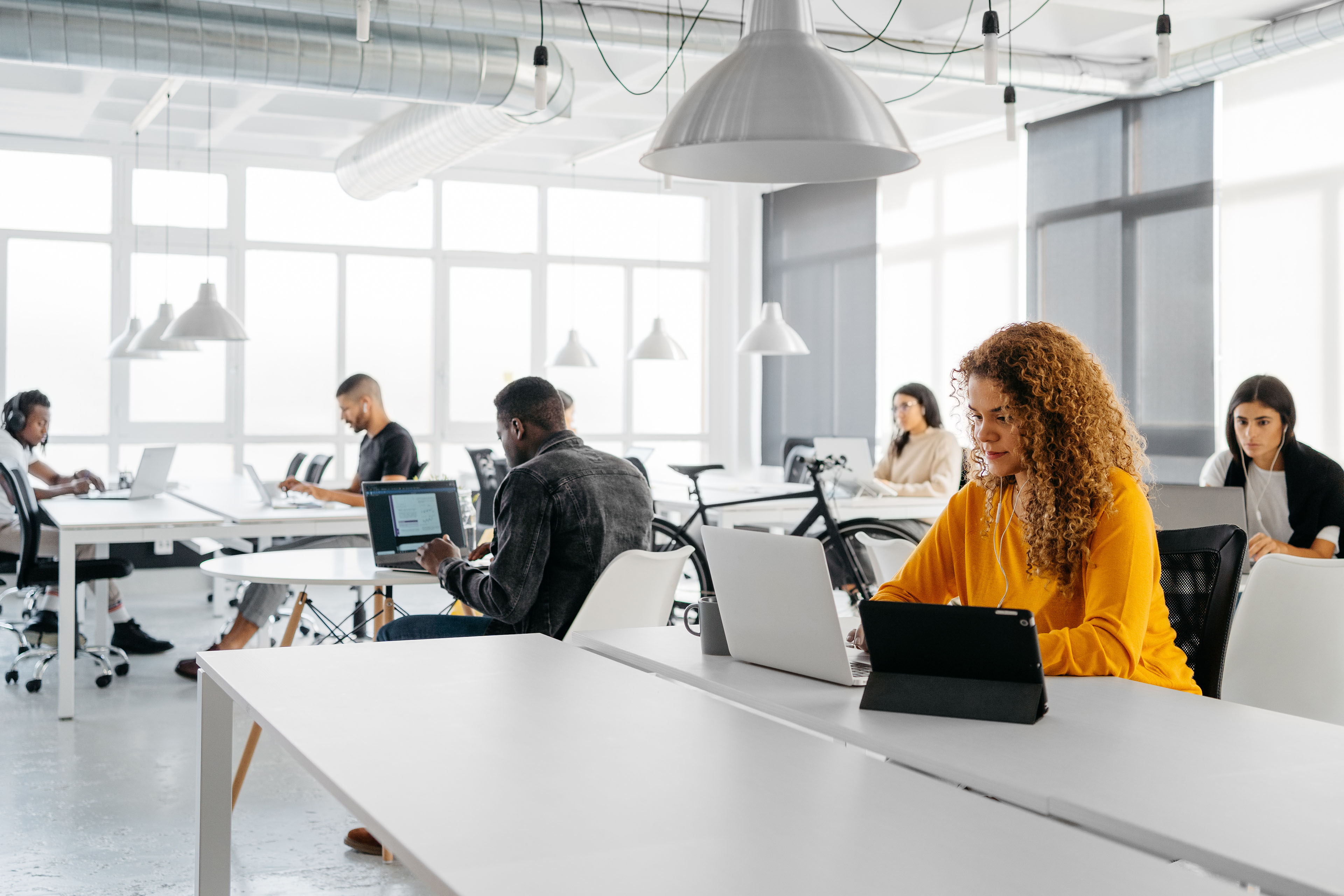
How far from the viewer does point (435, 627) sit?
3402 millimetres

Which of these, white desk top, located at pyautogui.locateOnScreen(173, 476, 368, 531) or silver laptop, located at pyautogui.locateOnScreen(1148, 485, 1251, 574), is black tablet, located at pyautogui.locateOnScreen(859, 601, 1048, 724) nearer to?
silver laptop, located at pyautogui.locateOnScreen(1148, 485, 1251, 574)

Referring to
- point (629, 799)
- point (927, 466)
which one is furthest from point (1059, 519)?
point (927, 466)

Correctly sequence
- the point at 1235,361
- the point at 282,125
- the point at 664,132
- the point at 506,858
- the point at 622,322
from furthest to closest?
the point at 622,322 < the point at 282,125 < the point at 1235,361 < the point at 664,132 < the point at 506,858

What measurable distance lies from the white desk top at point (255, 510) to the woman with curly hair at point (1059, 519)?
2.43 meters

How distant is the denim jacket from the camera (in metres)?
3.02


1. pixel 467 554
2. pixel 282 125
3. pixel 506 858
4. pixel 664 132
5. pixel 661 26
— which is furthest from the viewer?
pixel 282 125

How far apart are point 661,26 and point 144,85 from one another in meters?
3.68

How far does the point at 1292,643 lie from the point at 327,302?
339 inches

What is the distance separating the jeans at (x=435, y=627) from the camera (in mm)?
3369

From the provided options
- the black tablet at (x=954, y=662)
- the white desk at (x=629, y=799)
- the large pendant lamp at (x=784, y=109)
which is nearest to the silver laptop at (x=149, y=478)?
the white desk at (x=629, y=799)

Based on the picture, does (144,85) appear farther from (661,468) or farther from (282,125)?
(661,468)

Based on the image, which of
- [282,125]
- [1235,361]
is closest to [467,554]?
[1235,361]

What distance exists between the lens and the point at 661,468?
11.1 meters

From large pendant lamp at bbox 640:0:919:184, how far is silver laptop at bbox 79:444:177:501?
4813mm
